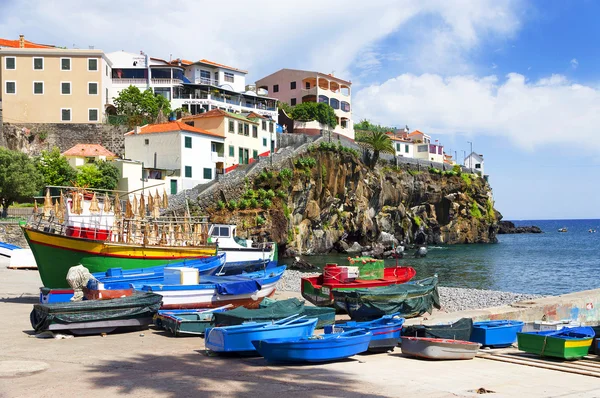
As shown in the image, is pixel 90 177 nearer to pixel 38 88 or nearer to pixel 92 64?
pixel 38 88

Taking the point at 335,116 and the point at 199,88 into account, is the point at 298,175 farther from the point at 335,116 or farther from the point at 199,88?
the point at 335,116

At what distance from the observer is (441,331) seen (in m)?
15.0

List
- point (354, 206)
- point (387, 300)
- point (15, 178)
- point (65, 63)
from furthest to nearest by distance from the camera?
point (354, 206) → point (65, 63) → point (15, 178) → point (387, 300)

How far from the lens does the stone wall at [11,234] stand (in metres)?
39.8

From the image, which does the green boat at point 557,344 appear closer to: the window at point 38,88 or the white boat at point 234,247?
the white boat at point 234,247

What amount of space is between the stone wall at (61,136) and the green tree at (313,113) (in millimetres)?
27491

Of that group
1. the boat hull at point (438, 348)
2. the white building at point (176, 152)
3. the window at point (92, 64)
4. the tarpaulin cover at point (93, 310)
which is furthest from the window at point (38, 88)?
the boat hull at point (438, 348)

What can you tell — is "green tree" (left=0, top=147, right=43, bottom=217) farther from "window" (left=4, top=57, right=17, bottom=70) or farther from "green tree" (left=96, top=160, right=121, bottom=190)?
"window" (left=4, top=57, right=17, bottom=70)

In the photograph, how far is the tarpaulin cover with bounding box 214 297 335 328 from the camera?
14672 mm

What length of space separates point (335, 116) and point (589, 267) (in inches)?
1597

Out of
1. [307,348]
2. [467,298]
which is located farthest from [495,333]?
[467,298]

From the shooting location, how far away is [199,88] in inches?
2788

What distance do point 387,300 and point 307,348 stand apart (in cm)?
696

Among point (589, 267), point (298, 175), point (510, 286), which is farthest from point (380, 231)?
point (510, 286)
